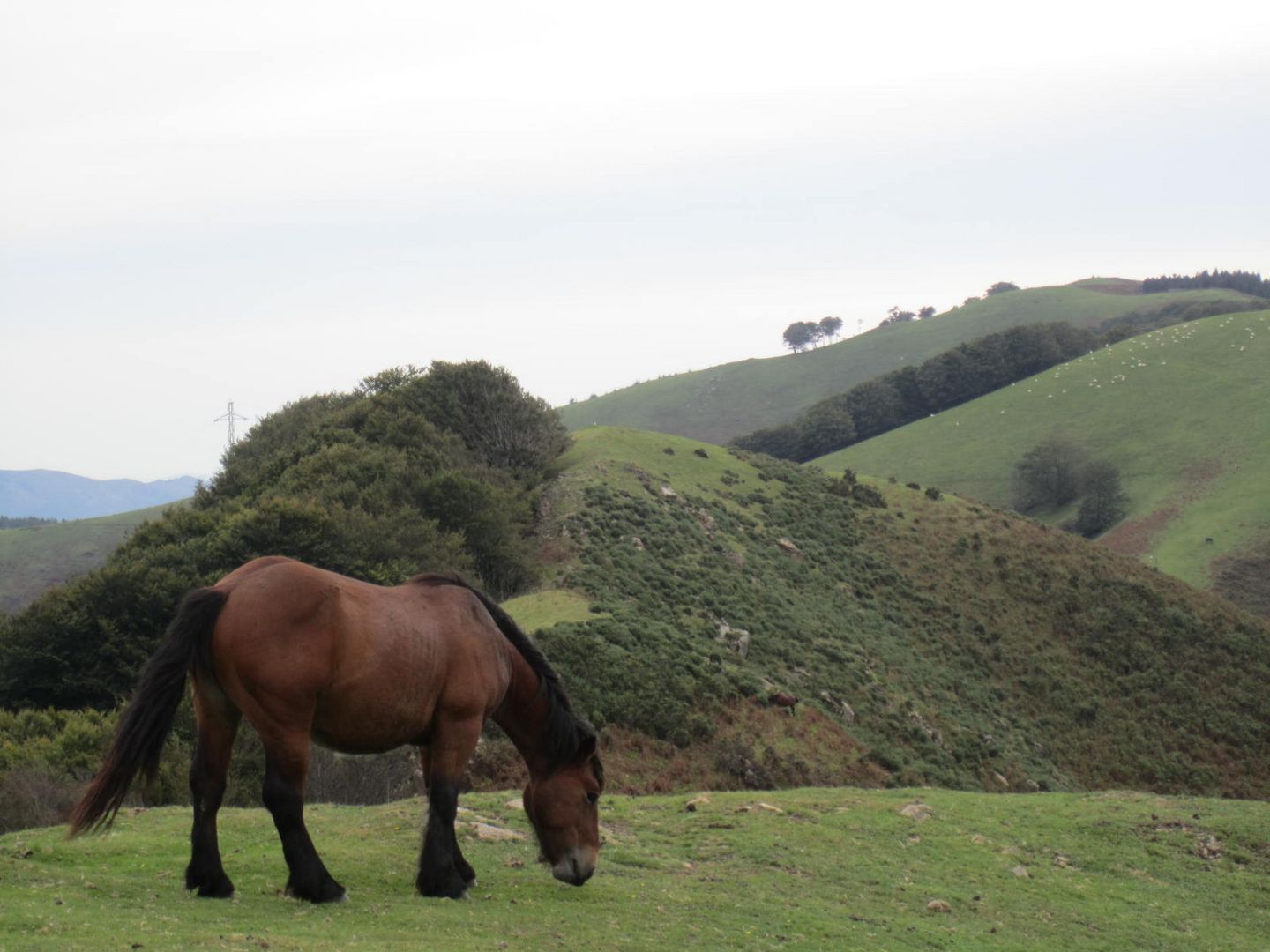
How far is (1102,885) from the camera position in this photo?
1529 centimetres

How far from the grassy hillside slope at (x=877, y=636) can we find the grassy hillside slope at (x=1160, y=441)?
16289mm

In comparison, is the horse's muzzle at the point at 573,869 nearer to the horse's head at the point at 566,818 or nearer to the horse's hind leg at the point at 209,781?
the horse's head at the point at 566,818

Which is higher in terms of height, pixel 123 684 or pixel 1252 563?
pixel 123 684

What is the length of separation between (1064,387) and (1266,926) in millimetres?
92273

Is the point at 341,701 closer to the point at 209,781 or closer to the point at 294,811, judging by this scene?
the point at 294,811

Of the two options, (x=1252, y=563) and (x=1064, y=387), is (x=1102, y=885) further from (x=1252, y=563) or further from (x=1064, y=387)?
(x=1064, y=387)

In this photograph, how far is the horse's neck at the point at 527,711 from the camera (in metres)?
10.6

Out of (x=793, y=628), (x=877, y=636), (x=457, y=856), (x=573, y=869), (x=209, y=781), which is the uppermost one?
(x=209, y=781)

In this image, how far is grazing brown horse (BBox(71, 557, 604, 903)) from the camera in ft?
28.6

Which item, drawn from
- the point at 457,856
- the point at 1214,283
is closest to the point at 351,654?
the point at 457,856

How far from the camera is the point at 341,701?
9.14 m

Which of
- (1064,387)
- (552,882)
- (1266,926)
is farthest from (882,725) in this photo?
(1064,387)

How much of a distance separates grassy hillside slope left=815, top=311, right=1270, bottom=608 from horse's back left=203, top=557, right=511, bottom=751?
65.7 metres

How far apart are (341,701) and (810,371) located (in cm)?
15019
